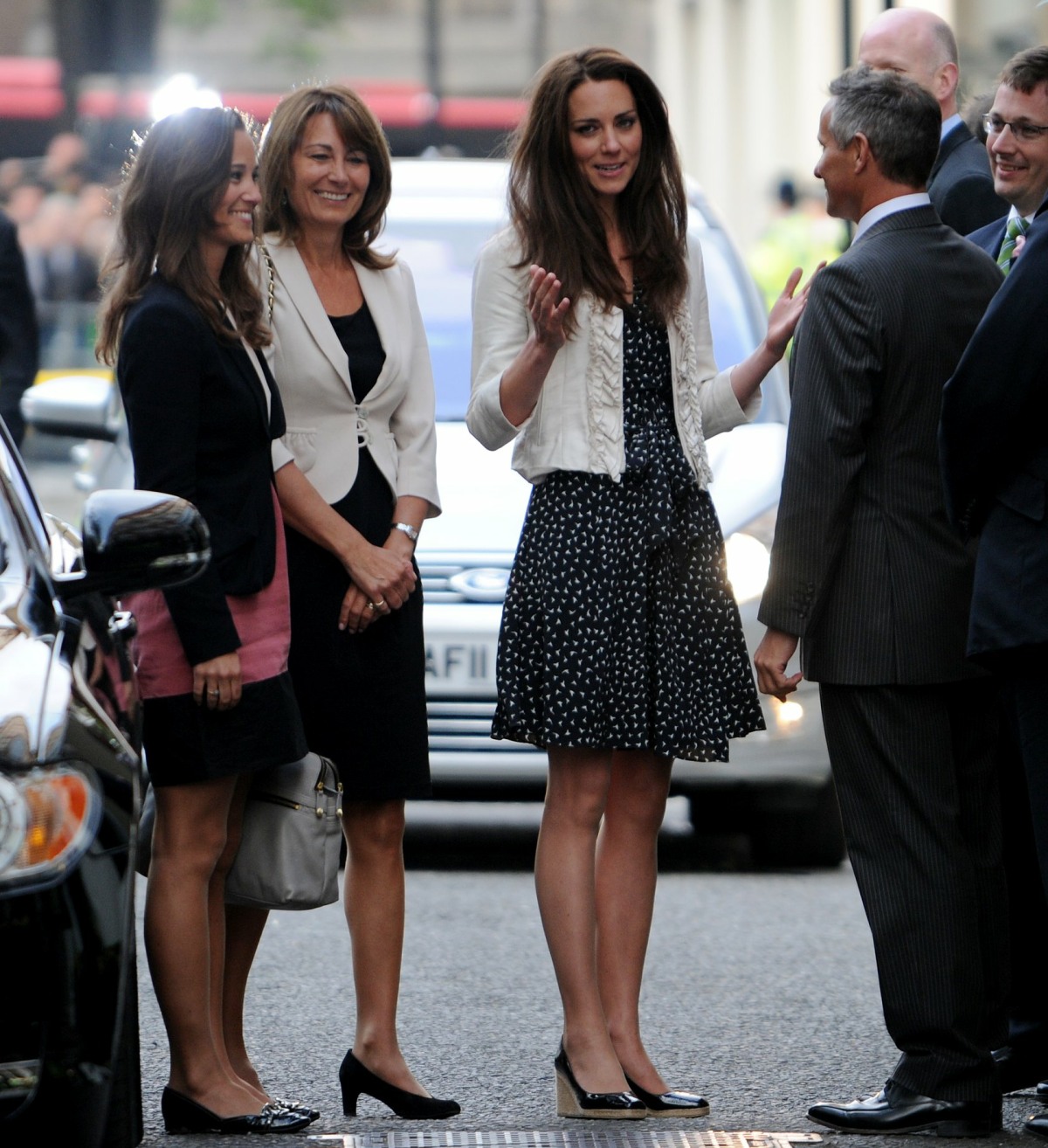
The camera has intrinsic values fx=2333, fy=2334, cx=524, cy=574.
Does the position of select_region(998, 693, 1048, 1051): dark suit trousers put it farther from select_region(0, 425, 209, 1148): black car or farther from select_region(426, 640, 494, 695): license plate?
select_region(426, 640, 494, 695): license plate

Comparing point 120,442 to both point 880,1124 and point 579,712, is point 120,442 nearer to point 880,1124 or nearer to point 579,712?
point 579,712

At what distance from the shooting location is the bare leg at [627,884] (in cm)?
452

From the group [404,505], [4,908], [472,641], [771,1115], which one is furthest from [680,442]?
[472,641]

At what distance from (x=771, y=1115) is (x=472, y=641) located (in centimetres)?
269

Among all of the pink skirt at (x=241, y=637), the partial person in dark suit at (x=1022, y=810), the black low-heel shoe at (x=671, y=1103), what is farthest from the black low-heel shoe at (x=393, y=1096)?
the partial person in dark suit at (x=1022, y=810)

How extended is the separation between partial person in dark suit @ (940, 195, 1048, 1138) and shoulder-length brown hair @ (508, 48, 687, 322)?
79 centimetres

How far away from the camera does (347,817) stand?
14.8 ft

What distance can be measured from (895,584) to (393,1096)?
134 cm

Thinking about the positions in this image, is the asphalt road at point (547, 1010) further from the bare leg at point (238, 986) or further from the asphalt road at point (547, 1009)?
the bare leg at point (238, 986)

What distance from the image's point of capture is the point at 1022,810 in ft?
15.3

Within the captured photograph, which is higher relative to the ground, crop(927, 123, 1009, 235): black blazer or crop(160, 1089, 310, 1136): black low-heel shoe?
crop(927, 123, 1009, 235): black blazer

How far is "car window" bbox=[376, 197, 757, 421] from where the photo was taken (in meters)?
7.71

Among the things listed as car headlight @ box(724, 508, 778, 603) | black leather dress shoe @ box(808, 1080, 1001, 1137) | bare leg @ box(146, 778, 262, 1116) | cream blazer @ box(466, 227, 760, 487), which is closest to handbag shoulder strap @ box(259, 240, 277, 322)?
cream blazer @ box(466, 227, 760, 487)

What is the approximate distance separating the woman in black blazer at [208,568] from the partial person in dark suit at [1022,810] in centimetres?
141
